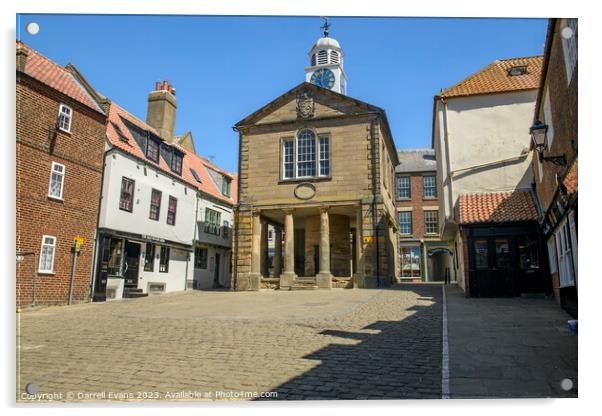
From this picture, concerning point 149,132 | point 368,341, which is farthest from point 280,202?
point 368,341

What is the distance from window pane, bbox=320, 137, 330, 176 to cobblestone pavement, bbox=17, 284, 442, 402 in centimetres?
1223

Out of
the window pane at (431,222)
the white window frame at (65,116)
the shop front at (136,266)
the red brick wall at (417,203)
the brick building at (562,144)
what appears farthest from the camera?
the red brick wall at (417,203)

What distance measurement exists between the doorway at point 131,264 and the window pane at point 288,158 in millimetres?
7804

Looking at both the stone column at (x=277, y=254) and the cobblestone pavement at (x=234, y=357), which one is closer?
the cobblestone pavement at (x=234, y=357)

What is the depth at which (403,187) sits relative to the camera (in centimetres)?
4078

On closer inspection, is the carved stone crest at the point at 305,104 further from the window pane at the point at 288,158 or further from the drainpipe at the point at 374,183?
the drainpipe at the point at 374,183

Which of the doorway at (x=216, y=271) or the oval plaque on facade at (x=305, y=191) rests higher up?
the oval plaque on facade at (x=305, y=191)

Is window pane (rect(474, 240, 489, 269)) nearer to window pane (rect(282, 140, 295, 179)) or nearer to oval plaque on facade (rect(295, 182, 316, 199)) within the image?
oval plaque on facade (rect(295, 182, 316, 199))

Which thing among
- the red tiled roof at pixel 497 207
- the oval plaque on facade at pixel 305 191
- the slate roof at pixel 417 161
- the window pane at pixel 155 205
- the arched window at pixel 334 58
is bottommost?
the red tiled roof at pixel 497 207

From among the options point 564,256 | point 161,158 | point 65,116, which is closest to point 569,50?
point 564,256

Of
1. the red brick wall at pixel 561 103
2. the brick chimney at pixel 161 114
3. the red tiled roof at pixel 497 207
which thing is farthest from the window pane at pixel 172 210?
the red brick wall at pixel 561 103

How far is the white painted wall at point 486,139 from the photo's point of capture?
1472 centimetres

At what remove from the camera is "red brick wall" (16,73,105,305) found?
10.8 m

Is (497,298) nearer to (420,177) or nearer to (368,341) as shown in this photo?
(368,341)
